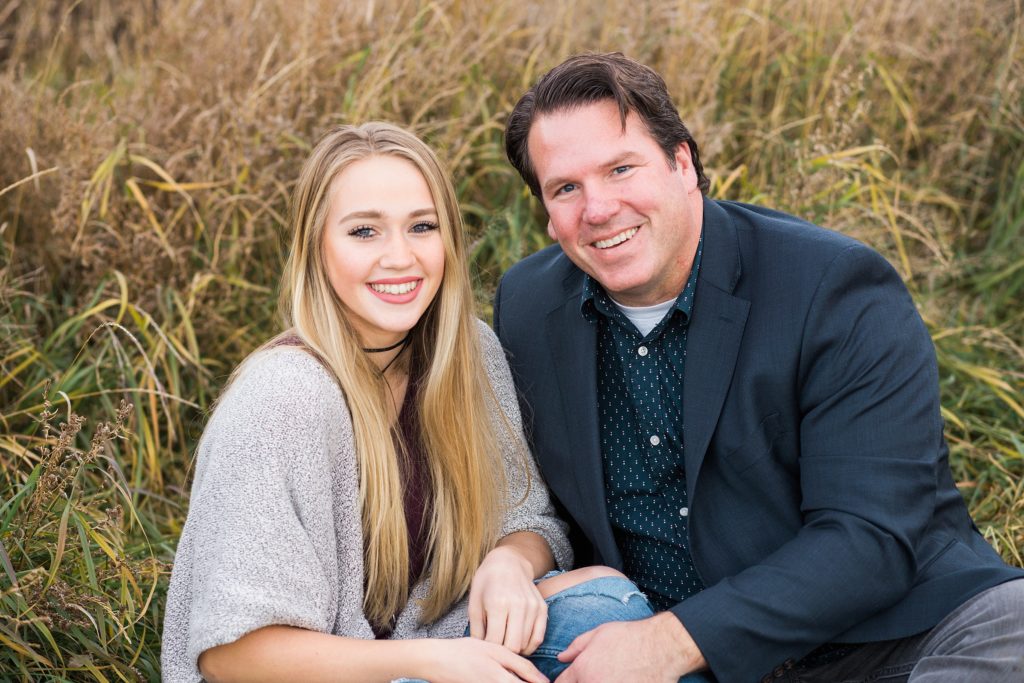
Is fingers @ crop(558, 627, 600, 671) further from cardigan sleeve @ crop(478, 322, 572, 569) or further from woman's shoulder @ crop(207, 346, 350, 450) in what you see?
woman's shoulder @ crop(207, 346, 350, 450)

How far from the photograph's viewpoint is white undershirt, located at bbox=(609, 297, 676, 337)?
2.63 m

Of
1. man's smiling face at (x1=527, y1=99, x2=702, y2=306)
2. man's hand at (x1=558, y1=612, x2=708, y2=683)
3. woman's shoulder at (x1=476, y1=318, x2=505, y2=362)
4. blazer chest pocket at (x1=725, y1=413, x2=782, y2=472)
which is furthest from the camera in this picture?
woman's shoulder at (x1=476, y1=318, x2=505, y2=362)

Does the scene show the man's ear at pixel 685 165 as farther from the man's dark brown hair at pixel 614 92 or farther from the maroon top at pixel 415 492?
the maroon top at pixel 415 492

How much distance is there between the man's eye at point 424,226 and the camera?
2.57 meters

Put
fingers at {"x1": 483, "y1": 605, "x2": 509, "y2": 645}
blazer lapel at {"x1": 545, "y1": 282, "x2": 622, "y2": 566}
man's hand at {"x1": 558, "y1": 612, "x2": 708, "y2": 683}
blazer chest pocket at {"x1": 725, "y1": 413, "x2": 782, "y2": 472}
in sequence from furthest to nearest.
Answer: blazer lapel at {"x1": 545, "y1": 282, "x2": 622, "y2": 566}, blazer chest pocket at {"x1": 725, "y1": 413, "x2": 782, "y2": 472}, fingers at {"x1": 483, "y1": 605, "x2": 509, "y2": 645}, man's hand at {"x1": 558, "y1": 612, "x2": 708, "y2": 683}

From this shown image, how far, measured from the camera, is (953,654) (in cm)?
217

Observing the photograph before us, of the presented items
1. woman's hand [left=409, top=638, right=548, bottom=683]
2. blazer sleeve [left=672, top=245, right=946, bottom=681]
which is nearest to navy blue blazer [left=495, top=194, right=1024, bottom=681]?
blazer sleeve [left=672, top=245, right=946, bottom=681]

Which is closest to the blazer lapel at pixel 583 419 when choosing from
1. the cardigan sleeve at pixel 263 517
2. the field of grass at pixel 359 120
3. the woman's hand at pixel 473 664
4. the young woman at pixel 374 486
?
the young woman at pixel 374 486

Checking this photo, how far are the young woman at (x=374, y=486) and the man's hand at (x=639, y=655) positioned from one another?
118 mm

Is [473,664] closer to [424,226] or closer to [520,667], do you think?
[520,667]

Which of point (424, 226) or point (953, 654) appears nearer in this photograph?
point (953, 654)

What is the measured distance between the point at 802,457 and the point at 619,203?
706 millimetres

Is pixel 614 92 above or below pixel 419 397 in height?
above

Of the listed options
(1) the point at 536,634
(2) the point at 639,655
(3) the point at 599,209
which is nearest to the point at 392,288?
(3) the point at 599,209
